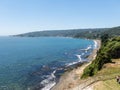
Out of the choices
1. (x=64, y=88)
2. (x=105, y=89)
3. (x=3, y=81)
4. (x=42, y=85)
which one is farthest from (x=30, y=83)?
(x=105, y=89)

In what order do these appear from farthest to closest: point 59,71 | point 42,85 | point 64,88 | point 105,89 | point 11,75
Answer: point 59,71
point 11,75
point 42,85
point 64,88
point 105,89

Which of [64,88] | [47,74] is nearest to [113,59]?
[64,88]

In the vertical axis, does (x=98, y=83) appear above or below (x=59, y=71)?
above

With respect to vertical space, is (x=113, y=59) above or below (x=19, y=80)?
above

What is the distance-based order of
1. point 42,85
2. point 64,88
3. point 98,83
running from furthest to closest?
A: point 42,85
point 64,88
point 98,83

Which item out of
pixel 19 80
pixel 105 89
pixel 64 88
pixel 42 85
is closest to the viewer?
pixel 105 89

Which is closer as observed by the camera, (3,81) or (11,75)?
(3,81)

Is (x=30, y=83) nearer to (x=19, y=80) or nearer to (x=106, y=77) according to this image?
(x=19, y=80)

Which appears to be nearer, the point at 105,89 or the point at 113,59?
the point at 105,89

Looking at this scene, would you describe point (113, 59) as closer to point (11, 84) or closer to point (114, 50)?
point (114, 50)
